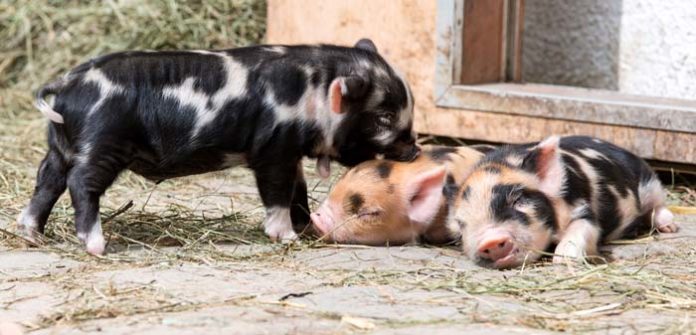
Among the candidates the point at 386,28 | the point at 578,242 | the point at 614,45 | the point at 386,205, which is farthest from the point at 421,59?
the point at 578,242

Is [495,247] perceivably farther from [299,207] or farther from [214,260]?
[299,207]

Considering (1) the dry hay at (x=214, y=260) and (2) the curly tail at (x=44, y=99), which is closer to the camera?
(1) the dry hay at (x=214, y=260)

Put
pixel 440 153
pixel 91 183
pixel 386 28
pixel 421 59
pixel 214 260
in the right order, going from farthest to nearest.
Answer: pixel 386 28
pixel 421 59
pixel 440 153
pixel 91 183
pixel 214 260

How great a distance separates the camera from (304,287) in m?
4.84

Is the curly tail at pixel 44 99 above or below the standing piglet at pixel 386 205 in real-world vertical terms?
above

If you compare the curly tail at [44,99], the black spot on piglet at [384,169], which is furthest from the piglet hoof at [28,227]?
the black spot on piglet at [384,169]

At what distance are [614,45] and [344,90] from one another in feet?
12.2

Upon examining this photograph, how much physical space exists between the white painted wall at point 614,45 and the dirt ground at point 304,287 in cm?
241

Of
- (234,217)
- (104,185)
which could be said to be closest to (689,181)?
(234,217)

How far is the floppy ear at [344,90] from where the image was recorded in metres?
5.70

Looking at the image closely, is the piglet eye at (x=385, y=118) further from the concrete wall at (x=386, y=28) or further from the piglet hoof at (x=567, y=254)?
the concrete wall at (x=386, y=28)

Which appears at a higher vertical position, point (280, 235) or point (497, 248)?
point (497, 248)

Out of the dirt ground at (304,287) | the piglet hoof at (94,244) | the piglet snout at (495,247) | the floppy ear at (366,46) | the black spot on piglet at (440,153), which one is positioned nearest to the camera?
the dirt ground at (304,287)

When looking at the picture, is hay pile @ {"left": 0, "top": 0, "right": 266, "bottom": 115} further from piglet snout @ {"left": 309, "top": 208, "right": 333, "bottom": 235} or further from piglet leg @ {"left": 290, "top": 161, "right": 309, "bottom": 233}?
piglet snout @ {"left": 309, "top": 208, "right": 333, "bottom": 235}
